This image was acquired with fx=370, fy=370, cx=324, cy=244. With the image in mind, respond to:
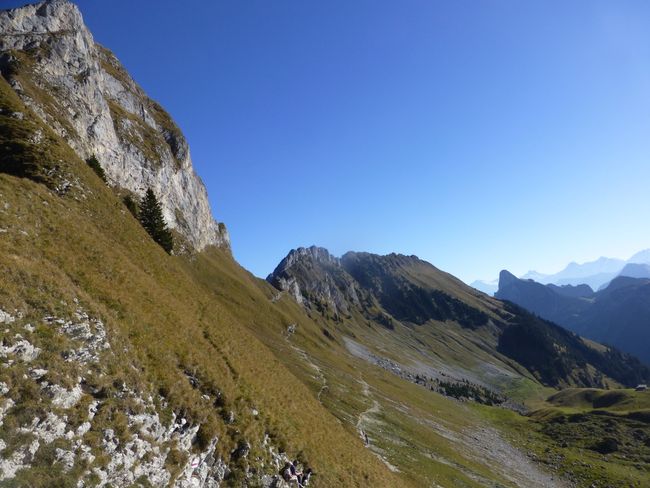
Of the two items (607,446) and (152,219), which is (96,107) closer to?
(152,219)

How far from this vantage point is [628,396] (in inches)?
5906

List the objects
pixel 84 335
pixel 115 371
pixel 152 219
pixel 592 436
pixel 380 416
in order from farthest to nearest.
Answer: pixel 592 436 → pixel 380 416 → pixel 152 219 → pixel 84 335 → pixel 115 371

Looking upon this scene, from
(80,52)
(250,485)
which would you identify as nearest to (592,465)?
(250,485)

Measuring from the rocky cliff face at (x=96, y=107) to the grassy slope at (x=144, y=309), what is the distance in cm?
3629

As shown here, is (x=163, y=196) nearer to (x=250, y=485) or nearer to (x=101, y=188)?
(x=101, y=188)

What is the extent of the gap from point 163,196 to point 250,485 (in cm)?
10529

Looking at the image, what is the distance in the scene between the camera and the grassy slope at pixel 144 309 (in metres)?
20.8

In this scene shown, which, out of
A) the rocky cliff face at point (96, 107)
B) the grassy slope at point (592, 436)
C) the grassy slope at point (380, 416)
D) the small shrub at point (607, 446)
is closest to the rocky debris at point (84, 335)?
the grassy slope at point (380, 416)

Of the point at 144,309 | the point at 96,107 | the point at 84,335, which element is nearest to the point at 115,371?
the point at 84,335

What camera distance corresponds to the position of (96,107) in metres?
86.6

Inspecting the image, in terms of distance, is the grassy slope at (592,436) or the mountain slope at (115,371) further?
the grassy slope at (592,436)

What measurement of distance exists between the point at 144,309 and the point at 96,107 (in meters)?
81.2

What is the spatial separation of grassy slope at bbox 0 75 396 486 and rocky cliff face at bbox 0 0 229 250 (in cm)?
3629

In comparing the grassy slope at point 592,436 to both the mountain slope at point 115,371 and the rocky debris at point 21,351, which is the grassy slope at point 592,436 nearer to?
the mountain slope at point 115,371
